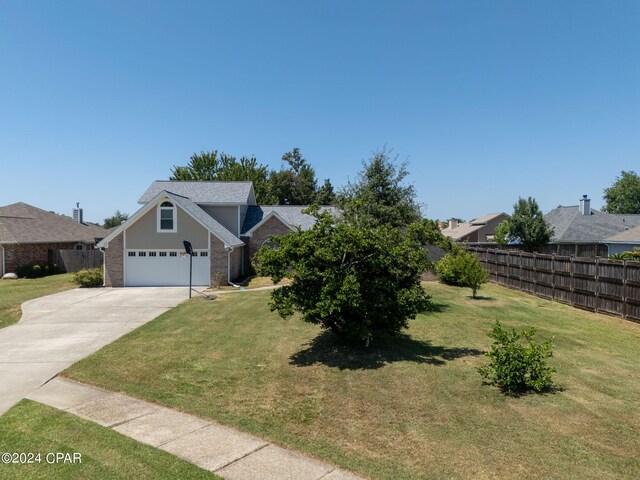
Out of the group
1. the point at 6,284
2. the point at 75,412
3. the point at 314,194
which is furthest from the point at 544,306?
the point at 314,194

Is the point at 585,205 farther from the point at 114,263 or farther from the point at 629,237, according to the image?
the point at 114,263

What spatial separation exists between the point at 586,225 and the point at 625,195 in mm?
47021

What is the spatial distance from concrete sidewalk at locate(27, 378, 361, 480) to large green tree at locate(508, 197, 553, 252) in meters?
33.6

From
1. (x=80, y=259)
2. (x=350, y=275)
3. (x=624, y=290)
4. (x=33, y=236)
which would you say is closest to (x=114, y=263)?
(x=80, y=259)

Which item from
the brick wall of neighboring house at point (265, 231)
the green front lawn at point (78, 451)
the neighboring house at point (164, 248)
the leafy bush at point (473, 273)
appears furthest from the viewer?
the brick wall of neighboring house at point (265, 231)

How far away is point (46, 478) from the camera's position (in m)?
5.05

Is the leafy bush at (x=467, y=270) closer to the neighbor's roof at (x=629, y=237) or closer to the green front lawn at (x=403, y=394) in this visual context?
the green front lawn at (x=403, y=394)

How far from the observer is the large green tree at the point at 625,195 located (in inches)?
2938

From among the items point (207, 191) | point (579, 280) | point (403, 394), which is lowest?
point (403, 394)

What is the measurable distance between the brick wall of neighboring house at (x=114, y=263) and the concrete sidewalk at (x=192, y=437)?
18.2 metres

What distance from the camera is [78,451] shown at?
5691mm

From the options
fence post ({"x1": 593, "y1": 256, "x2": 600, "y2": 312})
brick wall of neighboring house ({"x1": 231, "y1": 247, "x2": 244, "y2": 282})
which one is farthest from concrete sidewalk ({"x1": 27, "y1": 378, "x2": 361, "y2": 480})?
brick wall of neighboring house ({"x1": 231, "y1": 247, "x2": 244, "y2": 282})

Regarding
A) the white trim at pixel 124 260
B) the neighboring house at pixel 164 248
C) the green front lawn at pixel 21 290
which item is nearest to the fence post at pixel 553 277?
the neighboring house at pixel 164 248

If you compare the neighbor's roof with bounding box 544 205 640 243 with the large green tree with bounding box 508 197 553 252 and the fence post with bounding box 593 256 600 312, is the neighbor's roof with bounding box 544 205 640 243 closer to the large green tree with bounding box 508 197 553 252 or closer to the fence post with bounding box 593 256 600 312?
the large green tree with bounding box 508 197 553 252
